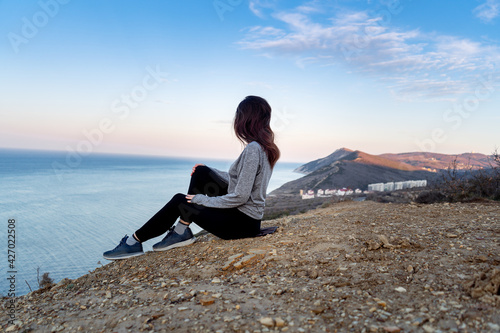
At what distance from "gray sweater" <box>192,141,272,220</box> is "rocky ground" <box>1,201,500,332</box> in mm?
607

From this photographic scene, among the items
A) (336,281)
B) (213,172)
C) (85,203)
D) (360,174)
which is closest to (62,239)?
(85,203)

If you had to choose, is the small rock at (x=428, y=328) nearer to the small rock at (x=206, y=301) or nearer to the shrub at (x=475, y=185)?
the small rock at (x=206, y=301)

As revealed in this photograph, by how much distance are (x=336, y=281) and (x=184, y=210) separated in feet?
→ 7.21

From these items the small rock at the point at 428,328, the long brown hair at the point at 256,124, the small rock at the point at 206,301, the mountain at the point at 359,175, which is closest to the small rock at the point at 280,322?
the small rock at the point at 206,301

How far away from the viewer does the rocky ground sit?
233 cm

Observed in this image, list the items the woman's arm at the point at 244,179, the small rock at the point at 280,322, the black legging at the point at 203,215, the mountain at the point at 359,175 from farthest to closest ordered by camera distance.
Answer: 1. the mountain at the point at 359,175
2. the black legging at the point at 203,215
3. the woman's arm at the point at 244,179
4. the small rock at the point at 280,322

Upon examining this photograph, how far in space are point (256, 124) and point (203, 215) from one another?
4.56 ft

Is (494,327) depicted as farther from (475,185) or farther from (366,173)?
(366,173)

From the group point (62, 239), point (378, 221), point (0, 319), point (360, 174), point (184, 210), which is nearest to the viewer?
point (0, 319)

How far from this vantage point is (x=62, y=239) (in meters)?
20.6

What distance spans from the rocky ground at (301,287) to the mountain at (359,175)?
36.7 meters

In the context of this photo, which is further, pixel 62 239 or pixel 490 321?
pixel 62 239

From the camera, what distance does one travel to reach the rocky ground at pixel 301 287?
233 cm

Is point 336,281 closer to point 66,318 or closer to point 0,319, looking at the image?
point 66,318
